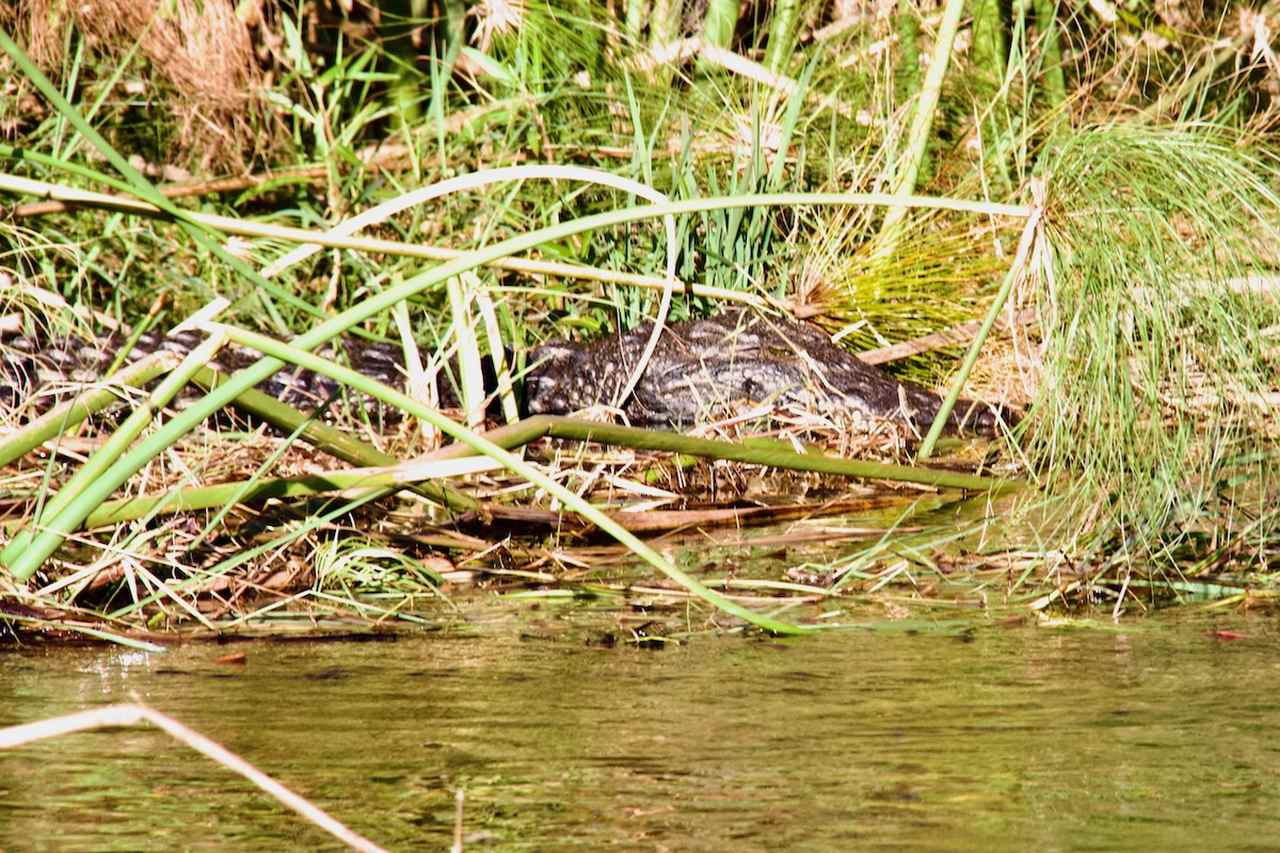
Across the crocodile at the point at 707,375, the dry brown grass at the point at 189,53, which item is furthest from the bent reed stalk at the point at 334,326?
the dry brown grass at the point at 189,53

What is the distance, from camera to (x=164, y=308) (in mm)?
4801

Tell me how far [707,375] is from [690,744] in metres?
2.20

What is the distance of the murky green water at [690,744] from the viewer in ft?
4.98

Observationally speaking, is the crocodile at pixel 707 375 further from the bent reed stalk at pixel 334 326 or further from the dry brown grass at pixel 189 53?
the bent reed stalk at pixel 334 326

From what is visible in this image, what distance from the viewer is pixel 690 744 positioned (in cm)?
180

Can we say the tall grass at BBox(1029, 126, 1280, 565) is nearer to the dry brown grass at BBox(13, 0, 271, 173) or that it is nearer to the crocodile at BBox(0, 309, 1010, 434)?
the crocodile at BBox(0, 309, 1010, 434)

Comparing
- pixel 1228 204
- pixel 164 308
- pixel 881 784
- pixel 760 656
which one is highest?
pixel 1228 204

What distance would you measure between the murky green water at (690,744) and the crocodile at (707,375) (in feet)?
5.37

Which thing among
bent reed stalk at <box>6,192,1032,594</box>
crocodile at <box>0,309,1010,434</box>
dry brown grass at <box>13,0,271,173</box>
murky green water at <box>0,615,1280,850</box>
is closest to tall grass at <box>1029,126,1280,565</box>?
bent reed stalk at <box>6,192,1032,594</box>

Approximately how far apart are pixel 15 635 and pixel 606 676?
2.67 ft

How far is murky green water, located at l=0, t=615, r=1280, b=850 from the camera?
152 cm

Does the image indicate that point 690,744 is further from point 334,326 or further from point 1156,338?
point 1156,338

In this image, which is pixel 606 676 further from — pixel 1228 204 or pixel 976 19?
pixel 976 19

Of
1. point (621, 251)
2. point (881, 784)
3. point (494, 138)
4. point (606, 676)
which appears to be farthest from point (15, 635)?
point (494, 138)
